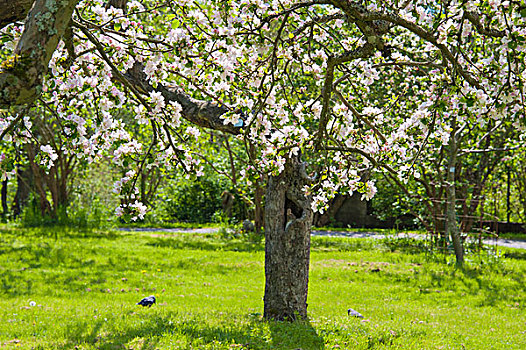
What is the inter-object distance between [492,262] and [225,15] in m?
9.13

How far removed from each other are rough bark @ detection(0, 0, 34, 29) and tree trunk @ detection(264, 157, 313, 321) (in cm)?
349

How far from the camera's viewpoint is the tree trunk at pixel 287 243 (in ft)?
19.0

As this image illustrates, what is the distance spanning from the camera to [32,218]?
14242 mm

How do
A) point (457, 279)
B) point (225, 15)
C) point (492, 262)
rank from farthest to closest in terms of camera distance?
point (492, 262) → point (457, 279) → point (225, 15)

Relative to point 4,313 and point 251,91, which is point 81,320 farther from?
point 251,91

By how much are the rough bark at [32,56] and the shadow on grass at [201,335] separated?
298 cm

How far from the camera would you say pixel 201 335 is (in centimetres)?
499

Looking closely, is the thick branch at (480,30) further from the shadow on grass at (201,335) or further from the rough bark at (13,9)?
the shadow on grass at (201,335)

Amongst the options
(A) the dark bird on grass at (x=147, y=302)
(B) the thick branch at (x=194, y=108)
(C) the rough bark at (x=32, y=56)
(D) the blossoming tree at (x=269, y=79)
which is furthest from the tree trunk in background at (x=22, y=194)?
(C) the rough bark at (x=32, y=56)

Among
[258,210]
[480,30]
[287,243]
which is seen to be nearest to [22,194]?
[258,210]

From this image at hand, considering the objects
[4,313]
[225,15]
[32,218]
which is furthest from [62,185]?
[225,15]

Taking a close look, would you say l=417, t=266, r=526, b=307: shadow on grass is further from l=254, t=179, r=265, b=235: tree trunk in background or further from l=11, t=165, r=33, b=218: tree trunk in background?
l=11, t=165, r=33, b=218: tree trunk in background

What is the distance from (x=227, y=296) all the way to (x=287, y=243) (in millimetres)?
2645

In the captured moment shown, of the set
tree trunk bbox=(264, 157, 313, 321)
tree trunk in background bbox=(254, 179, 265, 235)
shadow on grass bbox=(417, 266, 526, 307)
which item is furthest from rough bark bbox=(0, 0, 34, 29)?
tree trunk in background bbox=(254, 179, 265, 235)
